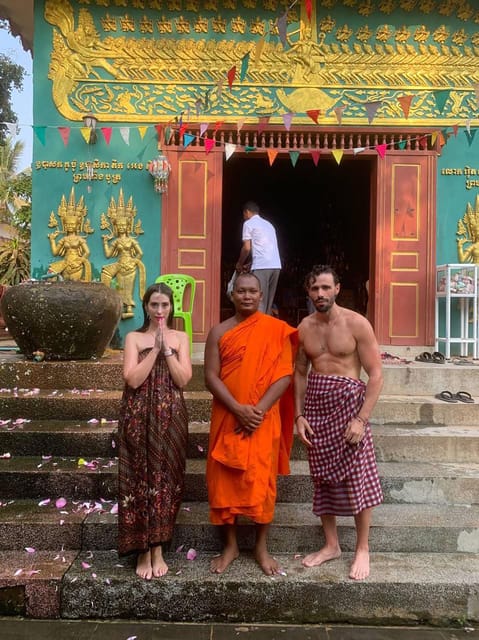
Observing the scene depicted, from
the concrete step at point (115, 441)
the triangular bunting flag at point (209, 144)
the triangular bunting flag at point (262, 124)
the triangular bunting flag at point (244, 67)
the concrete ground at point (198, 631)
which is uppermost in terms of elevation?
the triangular bunting flag at point (244, 67)

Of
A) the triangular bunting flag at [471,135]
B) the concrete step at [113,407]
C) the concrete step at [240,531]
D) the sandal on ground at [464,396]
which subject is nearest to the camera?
the concrete step at [240,531]

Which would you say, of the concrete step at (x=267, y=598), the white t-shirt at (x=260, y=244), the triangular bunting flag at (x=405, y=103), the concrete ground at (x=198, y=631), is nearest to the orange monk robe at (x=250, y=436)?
the concrete step at (x=267, y=598)

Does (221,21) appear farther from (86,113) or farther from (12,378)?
(12,378)

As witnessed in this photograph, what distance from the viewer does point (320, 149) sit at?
23.3ft

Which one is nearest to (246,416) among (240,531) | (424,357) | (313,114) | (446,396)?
(240,531)

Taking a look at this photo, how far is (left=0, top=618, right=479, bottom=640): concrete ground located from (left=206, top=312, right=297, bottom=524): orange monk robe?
1.82ft

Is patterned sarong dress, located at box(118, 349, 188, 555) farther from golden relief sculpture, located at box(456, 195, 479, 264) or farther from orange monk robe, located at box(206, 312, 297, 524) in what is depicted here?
golden relief sculpture, located at box(456, 195, 479, 264)

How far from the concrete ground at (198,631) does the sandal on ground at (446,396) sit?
7.76 feet

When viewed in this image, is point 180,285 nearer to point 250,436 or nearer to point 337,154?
point 337,154

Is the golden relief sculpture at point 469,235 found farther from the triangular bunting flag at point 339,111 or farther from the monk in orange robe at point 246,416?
the monk in orange robe at point 246,416

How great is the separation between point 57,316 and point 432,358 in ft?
14.2

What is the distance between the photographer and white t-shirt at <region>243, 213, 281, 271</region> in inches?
251

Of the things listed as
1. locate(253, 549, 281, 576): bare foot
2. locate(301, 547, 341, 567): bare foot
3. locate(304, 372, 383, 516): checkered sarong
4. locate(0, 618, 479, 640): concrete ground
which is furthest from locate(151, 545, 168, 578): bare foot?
locate(304, 372, 383, 516): checkered sarong

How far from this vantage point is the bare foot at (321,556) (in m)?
3.20
